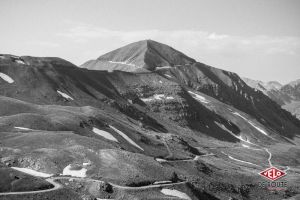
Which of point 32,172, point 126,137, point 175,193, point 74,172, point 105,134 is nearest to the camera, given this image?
point 32,172

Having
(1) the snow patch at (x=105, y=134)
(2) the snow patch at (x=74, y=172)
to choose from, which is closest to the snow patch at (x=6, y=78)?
(1) the snow patch at (x=105, y=134)

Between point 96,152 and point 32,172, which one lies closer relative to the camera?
point 32,172

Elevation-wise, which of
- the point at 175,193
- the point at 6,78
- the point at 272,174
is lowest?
the point at 272,174

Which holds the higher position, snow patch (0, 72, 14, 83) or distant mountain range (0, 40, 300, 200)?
snow patch (0, 72, 14, 83)

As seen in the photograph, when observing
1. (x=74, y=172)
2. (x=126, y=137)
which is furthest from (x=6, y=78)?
(x=74, y=172)

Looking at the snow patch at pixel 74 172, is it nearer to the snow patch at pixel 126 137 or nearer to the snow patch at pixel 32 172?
the snow patch at pixel 32 172

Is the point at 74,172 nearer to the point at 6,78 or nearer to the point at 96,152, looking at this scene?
the point at 96,152

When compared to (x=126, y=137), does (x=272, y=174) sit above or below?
below

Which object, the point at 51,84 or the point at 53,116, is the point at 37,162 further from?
the point at 51,84

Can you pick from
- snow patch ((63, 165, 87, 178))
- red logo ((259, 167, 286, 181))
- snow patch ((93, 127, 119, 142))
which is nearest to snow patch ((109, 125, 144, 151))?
snow patch ((93, 127, 119, 142))

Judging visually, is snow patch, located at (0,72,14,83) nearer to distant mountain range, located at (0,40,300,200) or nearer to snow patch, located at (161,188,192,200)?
distant mountain range, located at (0,40,300,200)

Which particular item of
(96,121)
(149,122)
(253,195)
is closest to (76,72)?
(149,122)

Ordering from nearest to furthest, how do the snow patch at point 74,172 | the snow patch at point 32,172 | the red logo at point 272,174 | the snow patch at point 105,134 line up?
the snow patch at point 32,172 → the snow patch at point 74,172 → the snow patch at point 105,134 → the red logo at point 272,174
